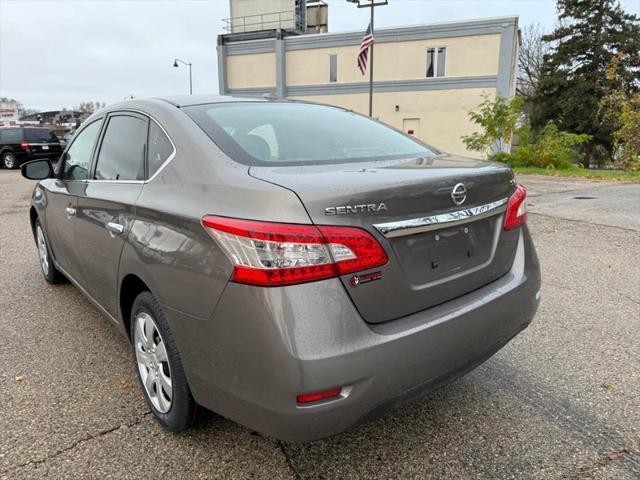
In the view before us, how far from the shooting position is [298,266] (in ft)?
5.30

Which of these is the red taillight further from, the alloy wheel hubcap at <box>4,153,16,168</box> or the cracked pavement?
the alloy wheel hubcap at <box>4,153,16,168</box>

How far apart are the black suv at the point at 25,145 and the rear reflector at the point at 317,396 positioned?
2112 centimetres

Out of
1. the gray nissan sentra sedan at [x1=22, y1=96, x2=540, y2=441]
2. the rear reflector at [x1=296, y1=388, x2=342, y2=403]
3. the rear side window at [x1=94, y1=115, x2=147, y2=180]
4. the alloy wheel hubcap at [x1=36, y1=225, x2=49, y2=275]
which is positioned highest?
the rear side window at [x1=94, y1=115, x2=147, y2=180]

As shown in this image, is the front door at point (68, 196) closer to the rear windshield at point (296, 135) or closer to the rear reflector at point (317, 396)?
the rear windshield at point (296, 135)

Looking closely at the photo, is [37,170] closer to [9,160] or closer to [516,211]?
[516,211]

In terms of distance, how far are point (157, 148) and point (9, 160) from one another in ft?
69.3

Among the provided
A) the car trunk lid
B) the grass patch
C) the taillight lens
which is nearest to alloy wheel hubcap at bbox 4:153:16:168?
the grass patch

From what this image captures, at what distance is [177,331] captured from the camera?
1963 millimetres

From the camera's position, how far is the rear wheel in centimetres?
1952

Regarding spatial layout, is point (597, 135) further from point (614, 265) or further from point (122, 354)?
point (122, 354)

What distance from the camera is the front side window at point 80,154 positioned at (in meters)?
3.20

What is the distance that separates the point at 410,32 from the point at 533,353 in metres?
25.6

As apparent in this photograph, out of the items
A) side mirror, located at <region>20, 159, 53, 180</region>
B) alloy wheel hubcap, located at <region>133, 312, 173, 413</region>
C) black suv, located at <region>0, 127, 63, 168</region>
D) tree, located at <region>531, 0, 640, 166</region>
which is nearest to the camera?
alloy wheel hubcap, located at <region>133, 312, 173, 413</region>

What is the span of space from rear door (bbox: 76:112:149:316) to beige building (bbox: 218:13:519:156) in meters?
23.3
